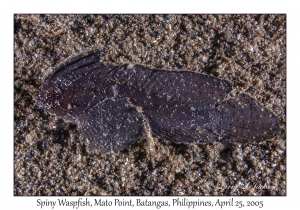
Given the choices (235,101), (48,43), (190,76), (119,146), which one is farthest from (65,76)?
(235,101)

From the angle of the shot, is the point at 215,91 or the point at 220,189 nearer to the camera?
the point at 215,91

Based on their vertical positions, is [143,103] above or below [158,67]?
below

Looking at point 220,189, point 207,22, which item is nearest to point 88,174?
point 220,189

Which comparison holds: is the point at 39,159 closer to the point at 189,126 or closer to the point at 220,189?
the point at 189,126

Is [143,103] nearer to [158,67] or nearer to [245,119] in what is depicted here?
[158,67]

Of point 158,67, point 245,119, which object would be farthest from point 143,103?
point 245,119

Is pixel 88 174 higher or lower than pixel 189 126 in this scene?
lower

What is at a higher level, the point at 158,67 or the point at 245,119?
the point at 158,67

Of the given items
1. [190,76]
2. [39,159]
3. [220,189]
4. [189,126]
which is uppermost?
[190,76]
